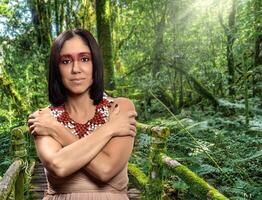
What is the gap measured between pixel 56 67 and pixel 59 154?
0.42 metres

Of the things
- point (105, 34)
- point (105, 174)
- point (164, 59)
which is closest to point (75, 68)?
point (105, 174)

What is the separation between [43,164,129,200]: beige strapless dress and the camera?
2.06 metres

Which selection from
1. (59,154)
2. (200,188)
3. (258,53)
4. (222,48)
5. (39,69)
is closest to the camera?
Result: (59,154)

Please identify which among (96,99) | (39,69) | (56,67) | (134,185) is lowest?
(134,185)

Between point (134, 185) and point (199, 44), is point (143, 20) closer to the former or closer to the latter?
point (199, 44)

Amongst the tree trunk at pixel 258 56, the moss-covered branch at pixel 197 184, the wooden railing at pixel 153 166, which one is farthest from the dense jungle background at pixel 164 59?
the moss-covered branch at pixel 197 184

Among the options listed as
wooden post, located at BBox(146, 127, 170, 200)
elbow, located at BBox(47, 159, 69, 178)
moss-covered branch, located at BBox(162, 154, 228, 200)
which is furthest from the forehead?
wooden post, located at BBox(146, 127, 170, 200)

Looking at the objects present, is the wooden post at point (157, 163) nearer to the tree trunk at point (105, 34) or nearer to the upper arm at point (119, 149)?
the upper arm at point (119, 149)

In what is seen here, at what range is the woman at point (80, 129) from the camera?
2.08 m

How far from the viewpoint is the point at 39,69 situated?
538 inches

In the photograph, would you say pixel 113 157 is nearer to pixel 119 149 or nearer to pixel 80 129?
pixel 119 149

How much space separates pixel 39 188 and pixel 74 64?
5.15 m

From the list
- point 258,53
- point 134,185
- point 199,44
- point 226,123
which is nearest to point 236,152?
point 134,185

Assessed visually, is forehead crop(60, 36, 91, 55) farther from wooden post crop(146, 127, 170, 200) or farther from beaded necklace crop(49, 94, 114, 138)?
wooden post crop(146, 127, 170, 200)
